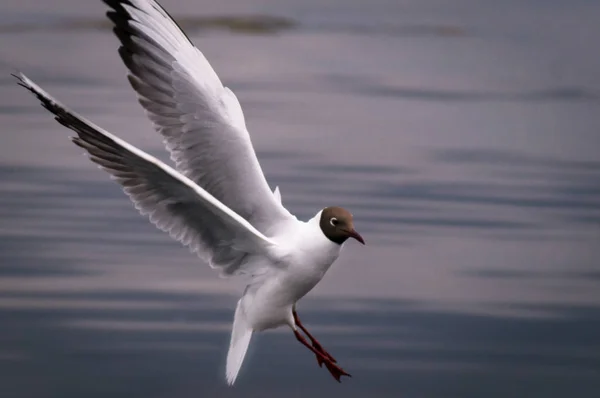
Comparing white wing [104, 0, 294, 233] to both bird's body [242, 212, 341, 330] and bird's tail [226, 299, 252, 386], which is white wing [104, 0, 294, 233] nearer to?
bird's body [242, 212, 341, 330]

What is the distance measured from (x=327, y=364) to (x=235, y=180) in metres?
0.86

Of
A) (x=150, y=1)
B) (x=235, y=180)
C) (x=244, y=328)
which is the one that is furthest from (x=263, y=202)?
(x=150, y=1)

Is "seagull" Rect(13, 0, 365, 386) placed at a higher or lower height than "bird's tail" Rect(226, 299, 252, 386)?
higher

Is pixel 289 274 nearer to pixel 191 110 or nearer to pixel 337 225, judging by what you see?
pixel 337 225

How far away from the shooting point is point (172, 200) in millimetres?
5281

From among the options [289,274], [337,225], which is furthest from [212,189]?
[337,225]

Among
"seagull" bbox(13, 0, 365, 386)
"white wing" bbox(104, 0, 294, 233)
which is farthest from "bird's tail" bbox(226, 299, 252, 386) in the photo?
"white wing" bbox(104, 0, 294, 233)

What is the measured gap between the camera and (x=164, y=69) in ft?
18.6

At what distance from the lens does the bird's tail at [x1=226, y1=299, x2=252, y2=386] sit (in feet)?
17.8

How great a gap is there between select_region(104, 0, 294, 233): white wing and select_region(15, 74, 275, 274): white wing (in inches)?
8.7

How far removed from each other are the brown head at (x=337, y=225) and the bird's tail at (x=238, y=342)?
57cm

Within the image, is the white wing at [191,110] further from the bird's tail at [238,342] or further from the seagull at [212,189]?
the bird's tail at [238,342]

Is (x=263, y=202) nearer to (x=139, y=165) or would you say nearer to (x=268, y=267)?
(x=268, y=267)

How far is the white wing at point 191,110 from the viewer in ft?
18.3
